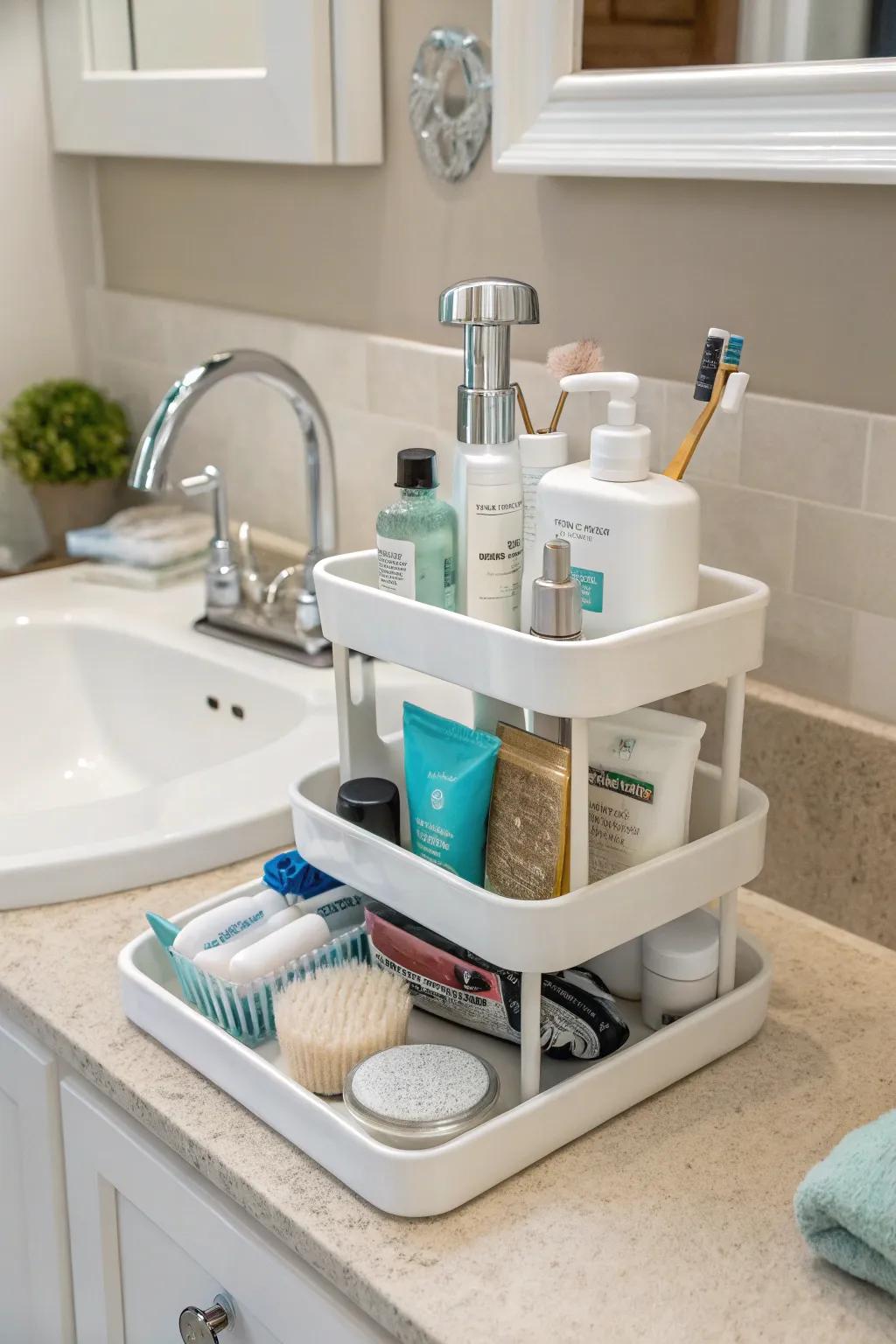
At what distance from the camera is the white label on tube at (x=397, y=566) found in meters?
0.76

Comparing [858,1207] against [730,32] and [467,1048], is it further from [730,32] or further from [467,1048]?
[730,32]

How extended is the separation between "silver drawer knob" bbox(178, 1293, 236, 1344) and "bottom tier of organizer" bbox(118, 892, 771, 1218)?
0.11 m

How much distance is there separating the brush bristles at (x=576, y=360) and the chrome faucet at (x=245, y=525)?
42cm

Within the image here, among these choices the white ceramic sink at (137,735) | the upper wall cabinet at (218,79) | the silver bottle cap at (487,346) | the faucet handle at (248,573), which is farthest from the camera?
the faucet handle at (248,573)

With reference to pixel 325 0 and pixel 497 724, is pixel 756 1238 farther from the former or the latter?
pixel 325 0

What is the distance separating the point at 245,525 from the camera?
1334 mm

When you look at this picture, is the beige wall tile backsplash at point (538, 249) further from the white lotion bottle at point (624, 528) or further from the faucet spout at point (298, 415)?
the white lotion bottle at point (624, 528)

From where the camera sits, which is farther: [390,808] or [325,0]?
[325,0]

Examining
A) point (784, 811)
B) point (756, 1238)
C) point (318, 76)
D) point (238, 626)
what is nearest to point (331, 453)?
point (238, 626)

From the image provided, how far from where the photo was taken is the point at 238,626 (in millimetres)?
1298

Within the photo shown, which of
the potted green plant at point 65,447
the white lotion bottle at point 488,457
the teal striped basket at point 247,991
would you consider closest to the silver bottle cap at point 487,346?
the white lotion bottle at point 488,457

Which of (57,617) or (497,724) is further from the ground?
(497,724)

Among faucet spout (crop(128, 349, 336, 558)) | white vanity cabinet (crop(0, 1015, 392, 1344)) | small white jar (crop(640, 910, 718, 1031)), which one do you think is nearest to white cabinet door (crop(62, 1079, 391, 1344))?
white vanity cabinet (crop(0, 1015, 392, 1344))

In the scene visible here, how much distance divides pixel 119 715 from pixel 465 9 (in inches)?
27.7
